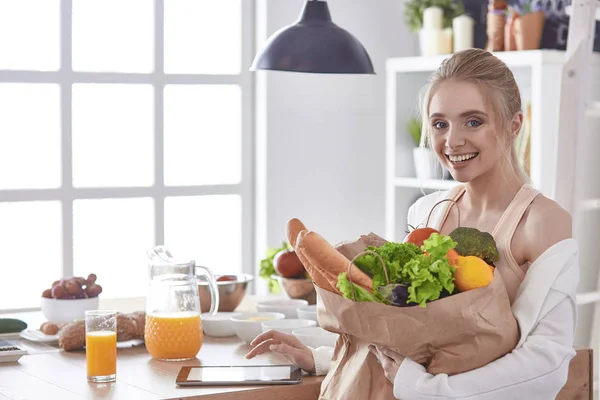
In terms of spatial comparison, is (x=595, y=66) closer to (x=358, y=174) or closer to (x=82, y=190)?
(x=358, y=174)

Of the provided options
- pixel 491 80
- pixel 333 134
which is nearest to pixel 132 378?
pixel 491 80

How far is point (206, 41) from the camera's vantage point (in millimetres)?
4438

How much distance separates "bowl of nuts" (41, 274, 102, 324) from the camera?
2.58 m

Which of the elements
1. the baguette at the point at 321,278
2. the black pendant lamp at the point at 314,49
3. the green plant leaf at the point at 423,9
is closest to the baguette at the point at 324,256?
the baguette at the point at 321,278

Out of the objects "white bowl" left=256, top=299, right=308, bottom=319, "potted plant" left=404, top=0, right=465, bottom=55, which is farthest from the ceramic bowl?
"potted plant" left=404, top=0, right=465, bottom=55

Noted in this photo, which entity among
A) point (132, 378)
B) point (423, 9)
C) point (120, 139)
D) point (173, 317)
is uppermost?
point (423, 9)

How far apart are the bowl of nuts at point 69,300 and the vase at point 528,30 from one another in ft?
7.04

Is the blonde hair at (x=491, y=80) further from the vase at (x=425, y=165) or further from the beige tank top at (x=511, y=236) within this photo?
the vase at (x=425, y=165)

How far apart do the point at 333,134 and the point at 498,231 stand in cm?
266

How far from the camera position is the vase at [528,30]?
3.91 meters

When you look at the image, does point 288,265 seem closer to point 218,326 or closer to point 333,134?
point 218,326

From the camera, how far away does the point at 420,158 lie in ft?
14.1

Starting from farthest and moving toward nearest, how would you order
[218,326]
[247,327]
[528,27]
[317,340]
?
[528,27] → [218,326] → [247,327] → [317,340]

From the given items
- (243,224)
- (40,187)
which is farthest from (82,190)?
(243,224)
